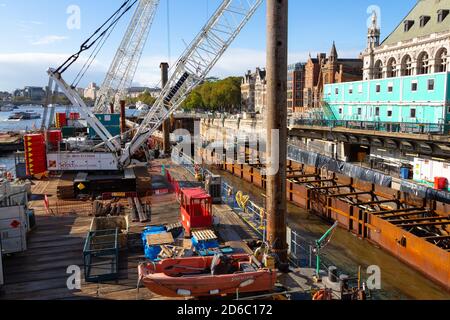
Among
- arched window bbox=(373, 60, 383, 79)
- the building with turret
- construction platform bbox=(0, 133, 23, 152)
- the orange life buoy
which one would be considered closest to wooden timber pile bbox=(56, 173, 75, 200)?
the orange life buoy

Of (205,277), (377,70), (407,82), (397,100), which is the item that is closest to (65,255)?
(205,277)

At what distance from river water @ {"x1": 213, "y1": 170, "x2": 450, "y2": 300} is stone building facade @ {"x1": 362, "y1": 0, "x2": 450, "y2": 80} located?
34.4 m

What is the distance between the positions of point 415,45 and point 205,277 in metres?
58.0

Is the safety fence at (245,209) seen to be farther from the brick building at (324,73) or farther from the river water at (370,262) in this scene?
the brick building at (324,73)

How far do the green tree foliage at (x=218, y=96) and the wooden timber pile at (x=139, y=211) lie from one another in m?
112

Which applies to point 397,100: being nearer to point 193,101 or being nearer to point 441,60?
point 441,60

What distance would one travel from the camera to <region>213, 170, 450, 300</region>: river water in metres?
18.5

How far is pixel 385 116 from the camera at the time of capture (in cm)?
4984

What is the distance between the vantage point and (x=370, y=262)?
22.2m

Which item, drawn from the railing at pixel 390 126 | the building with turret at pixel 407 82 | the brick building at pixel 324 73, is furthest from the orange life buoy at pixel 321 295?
the brick building at pixel 324 73

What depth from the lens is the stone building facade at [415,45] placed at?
2066 inches

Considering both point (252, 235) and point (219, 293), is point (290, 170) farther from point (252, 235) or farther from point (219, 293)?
point (219, 293)

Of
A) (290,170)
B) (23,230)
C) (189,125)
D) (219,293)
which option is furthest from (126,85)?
(219,293)
